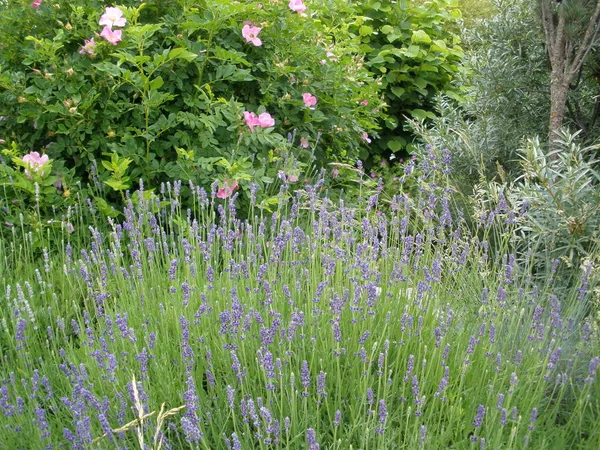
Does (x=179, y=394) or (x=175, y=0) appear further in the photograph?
(x=175, y=0)

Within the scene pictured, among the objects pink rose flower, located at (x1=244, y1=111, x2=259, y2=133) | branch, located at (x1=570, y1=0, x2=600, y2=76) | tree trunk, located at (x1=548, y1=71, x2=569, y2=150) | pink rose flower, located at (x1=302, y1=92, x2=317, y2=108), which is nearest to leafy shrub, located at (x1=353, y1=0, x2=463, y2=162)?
pink rose flower, located at (x1=302, y1=92, x2=317, y2=108)

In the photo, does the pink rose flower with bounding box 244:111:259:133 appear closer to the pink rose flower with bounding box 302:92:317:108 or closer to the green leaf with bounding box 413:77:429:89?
the pink rose flower with bounding box 302:92:317:108

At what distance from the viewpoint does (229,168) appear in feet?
12.6

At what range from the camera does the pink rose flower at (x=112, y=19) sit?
3895mm

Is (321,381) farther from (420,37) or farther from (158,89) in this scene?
(420,37)

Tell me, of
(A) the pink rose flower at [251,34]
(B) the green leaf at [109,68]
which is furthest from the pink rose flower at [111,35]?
(A) the pink rose flower at [251,34]

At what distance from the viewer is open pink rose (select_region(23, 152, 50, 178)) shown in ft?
12.7

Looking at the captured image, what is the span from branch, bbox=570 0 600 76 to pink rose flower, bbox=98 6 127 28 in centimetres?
266

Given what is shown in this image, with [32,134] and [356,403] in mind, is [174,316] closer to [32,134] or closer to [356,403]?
[356,403]

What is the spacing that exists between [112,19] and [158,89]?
0.50m

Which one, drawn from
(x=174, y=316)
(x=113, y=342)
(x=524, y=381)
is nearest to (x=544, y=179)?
(x=524, y=381)

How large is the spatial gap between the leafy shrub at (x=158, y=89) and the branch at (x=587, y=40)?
1577 mm

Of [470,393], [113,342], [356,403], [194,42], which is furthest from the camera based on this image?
[194,42]

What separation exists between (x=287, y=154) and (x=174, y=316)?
173 cm
